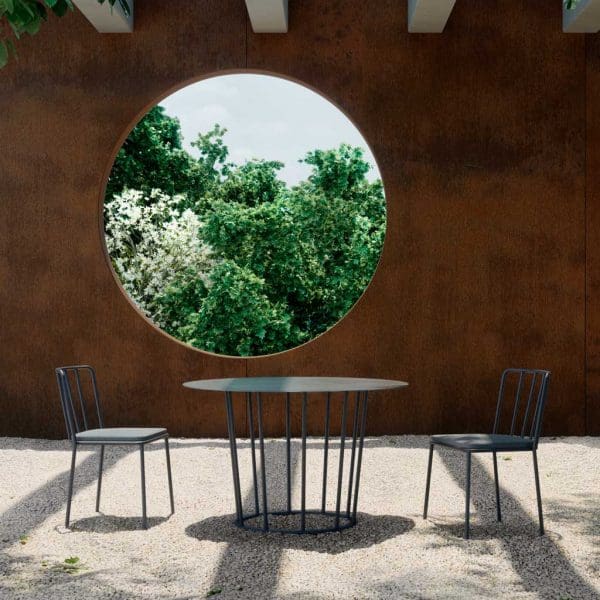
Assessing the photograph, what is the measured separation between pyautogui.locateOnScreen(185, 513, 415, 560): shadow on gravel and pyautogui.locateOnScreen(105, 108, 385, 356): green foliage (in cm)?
874

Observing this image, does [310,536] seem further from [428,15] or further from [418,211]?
[428,15]

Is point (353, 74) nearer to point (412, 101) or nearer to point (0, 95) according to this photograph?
point (412, 101)

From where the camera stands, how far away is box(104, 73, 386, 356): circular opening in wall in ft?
40.8

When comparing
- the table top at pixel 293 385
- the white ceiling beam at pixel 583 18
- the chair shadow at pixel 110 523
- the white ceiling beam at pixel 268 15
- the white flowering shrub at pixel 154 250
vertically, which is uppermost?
the white ceiling beam at pixel 268 15

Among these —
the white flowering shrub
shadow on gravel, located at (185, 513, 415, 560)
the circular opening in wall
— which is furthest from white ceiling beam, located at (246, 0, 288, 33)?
the circular opening in wall

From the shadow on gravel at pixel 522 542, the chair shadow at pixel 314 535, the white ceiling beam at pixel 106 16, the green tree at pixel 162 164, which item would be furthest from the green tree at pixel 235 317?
the chair shadow at pixel 314 535

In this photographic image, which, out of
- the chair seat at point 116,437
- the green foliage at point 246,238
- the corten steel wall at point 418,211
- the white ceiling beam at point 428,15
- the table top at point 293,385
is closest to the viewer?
the table top at point 293,385

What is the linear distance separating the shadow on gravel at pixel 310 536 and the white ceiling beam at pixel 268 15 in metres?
3.58

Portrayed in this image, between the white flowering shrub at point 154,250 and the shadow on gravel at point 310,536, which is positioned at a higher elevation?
the white flowering shrub at point 154,250

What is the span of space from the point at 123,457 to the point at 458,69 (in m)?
3.60

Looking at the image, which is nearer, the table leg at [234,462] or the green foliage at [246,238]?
the table leg at [234,462]

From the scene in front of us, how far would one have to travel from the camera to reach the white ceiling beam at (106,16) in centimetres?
592

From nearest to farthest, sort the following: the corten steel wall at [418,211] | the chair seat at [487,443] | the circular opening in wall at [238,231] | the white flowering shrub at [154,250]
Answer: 1. the chair seat at [487,443]
2. the corten steel wall at [418,211]
3. the white flowering shrub at [154,250]
4. the circular opening in wall at [238,231]

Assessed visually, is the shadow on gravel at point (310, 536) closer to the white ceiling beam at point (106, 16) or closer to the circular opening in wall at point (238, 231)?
the white ceiling beam at point (106, 16)
